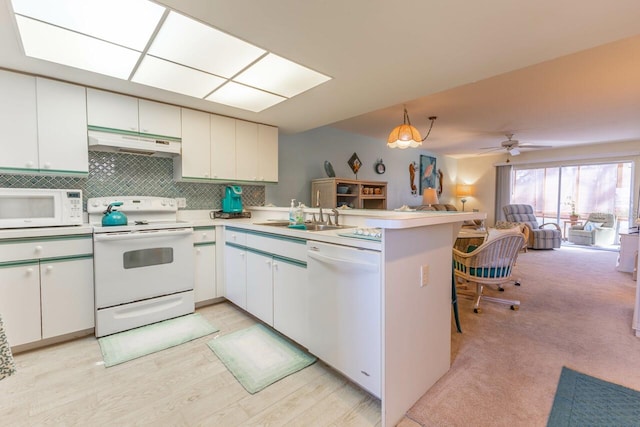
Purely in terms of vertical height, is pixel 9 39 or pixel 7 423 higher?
pixel 9 39

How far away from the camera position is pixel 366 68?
2.23 m

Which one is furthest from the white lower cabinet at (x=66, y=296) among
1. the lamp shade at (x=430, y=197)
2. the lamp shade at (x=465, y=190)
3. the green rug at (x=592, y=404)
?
the lamp shade at (x=465, y=190)

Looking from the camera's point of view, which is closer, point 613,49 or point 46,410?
point 46,410

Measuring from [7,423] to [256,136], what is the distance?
10.4 ft

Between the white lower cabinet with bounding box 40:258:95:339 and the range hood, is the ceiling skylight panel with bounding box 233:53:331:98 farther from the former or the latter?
the white lower cabinet with bounding box 40:258:95:339

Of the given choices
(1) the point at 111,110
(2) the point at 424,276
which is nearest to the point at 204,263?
(1) the point at 111,110

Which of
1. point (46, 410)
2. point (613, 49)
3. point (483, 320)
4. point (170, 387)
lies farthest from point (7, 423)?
point (613, 49)

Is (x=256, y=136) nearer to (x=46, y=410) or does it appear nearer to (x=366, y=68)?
(x=366, y=68)

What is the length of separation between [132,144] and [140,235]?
886 millimetres

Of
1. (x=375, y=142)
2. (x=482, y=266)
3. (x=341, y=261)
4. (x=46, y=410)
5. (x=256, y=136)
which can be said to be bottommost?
(x=46, y=410)

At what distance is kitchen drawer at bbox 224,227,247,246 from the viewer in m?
2.77

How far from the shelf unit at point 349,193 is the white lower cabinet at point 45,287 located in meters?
3.00

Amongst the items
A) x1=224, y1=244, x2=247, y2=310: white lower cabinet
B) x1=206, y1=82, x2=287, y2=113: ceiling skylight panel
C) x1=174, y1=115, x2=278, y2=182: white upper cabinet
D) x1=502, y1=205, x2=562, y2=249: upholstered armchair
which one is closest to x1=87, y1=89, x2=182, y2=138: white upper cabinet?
x1=174, y1=115, x2=278, y2=182: white upper cabinet

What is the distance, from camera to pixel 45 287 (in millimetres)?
2213
